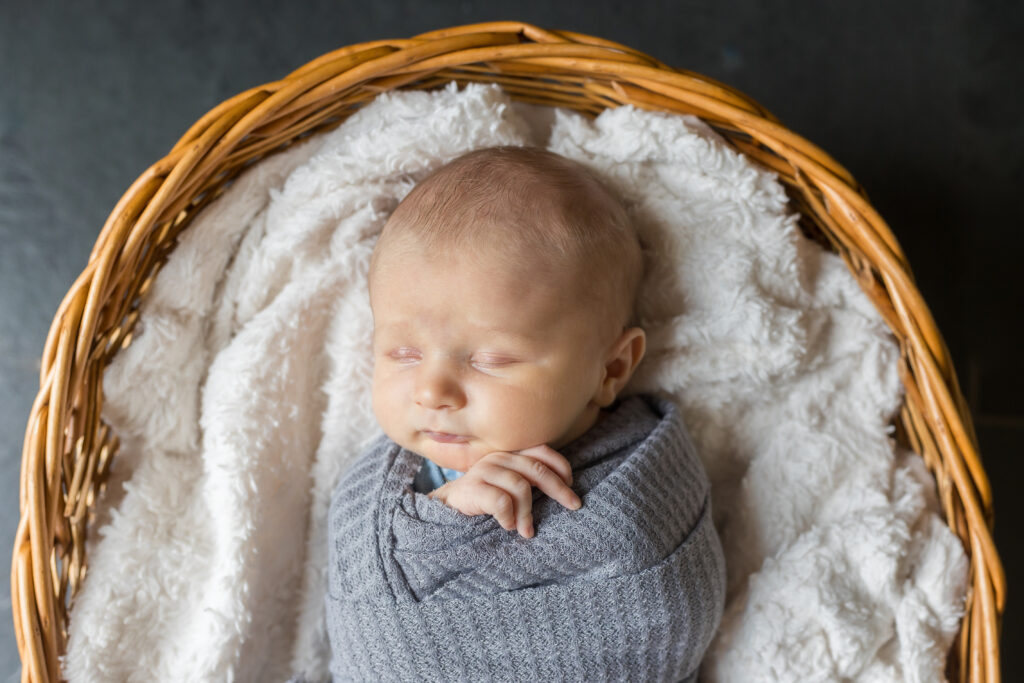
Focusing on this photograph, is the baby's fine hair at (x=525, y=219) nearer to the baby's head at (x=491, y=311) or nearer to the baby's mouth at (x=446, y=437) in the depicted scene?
Answer: the baby's head at (x=491, y=311)

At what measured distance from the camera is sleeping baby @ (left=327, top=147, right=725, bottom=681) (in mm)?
876

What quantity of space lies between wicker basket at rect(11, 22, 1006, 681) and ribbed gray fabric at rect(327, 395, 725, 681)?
31 cm

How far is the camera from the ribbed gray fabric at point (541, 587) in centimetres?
88

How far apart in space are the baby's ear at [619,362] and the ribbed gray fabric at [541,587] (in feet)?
0.29

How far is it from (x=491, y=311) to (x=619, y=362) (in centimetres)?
20

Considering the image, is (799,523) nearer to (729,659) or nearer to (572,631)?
(729,659)

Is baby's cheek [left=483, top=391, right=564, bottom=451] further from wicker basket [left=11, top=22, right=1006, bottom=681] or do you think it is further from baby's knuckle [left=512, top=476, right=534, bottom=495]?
wicker basket [left=11, top=22, right=1006, bottom=681]

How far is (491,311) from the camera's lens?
88 centimetres

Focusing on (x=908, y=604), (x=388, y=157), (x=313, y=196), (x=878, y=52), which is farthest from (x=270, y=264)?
(x=878, y=52)

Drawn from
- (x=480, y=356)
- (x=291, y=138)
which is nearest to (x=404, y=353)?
(x=480, y=356)

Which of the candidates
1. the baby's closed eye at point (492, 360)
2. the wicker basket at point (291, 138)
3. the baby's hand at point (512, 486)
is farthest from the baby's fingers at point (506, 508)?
the wicker basket at point (291, 138)

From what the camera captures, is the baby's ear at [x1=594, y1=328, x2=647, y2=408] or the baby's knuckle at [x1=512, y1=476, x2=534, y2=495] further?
the baby's ear at [x1=594, y1=328, x2=647, y2=408]

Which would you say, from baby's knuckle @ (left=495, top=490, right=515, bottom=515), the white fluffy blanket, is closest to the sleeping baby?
baby's knuckle @ (left=495, top=490, right=515, bottom=515)

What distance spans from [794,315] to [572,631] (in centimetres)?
47
